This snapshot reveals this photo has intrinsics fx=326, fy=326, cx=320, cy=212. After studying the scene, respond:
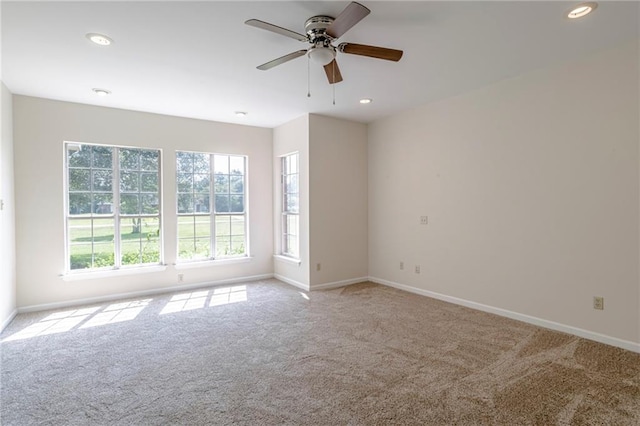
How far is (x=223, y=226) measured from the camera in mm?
5609

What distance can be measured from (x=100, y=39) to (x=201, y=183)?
9.47ft

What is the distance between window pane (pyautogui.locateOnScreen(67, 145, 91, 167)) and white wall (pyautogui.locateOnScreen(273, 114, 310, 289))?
2777 mm

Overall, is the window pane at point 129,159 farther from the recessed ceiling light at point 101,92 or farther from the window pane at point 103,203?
the recessed ceiling light at point 101,92

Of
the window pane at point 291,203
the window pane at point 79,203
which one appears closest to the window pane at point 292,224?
the window pane at point 291,203

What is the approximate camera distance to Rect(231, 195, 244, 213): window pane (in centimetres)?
572

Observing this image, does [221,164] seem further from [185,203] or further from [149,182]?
[149,182]

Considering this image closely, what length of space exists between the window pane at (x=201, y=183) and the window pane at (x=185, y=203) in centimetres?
17

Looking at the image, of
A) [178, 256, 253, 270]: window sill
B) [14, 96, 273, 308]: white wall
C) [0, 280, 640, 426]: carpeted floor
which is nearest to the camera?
[0, 280, 640, 426]: carpeted floor

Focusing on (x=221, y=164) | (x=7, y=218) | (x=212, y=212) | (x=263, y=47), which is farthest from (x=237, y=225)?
(x=263, y=47)

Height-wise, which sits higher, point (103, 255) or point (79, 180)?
point (79, 180)

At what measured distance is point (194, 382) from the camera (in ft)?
8.04

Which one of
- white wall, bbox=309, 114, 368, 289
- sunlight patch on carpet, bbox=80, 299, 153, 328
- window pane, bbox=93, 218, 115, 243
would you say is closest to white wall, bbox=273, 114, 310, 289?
white wall, bbox=309, 114, 368, 289

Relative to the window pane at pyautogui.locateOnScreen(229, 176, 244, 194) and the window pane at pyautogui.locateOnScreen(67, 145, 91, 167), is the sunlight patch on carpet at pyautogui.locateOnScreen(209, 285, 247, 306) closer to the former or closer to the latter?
the window pane at pyautogui.locateOnScreen(229, 176, 244, 194)

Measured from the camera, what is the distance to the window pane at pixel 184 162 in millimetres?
5195
